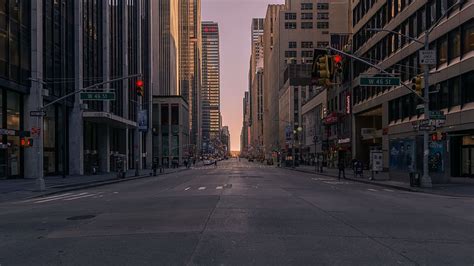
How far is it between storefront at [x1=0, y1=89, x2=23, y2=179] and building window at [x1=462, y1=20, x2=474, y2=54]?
35.7m

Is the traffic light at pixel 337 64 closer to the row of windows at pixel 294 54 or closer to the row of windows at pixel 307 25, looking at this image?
the row of windows at pixel 307 25

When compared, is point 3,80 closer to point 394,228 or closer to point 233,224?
point 233,224

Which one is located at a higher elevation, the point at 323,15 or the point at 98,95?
the point at 323,15

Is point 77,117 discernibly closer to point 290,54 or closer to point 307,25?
point 290,54

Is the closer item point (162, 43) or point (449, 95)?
point (449, 95)

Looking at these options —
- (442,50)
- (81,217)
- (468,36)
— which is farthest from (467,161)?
(81,217)

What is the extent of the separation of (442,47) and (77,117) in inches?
1491

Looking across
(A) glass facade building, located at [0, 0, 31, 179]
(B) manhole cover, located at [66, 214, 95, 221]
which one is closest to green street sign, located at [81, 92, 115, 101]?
(A) glass facade building, located at [0, 0, 31, 179]

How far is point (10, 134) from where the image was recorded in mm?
41781

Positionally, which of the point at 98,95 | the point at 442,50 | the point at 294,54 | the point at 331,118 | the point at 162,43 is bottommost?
the point at 98,95

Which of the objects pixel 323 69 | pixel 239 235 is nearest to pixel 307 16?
pixel 323 69

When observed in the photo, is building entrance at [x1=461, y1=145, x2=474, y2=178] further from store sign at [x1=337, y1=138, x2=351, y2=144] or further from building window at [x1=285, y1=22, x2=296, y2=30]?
building window at [x1=285, y1=22, x2=296, y2=30]

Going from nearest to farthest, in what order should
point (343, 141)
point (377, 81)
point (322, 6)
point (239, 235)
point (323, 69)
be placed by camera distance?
point (239, 235) < point (323, 69) < point (377, 81) < point (343, 141) < point (322, 6)

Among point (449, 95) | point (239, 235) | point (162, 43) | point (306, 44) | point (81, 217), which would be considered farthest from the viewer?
point (306, 44)
